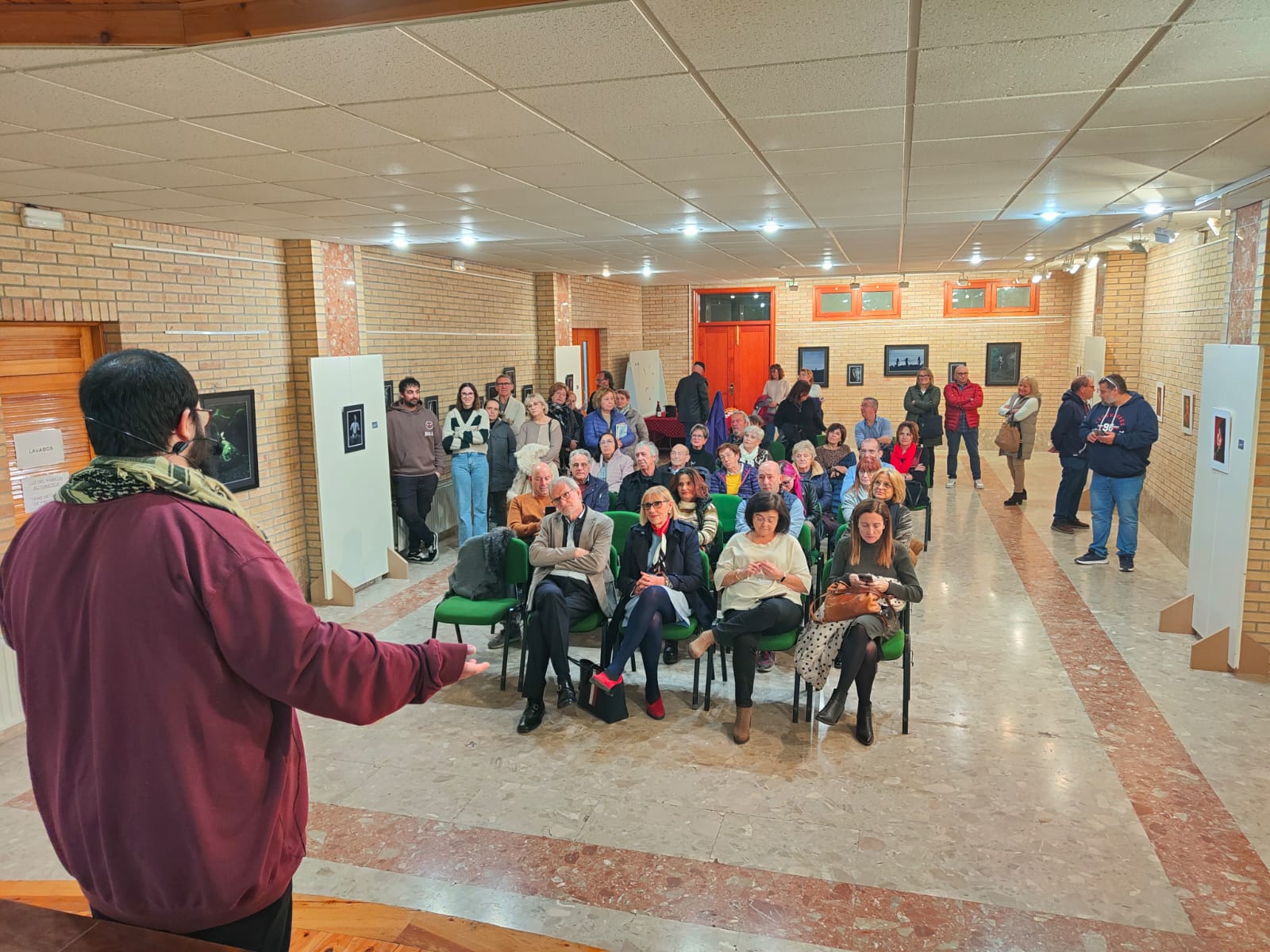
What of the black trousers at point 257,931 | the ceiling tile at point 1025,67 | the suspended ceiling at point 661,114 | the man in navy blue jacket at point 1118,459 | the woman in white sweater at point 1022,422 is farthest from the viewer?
the woman in white sweater at point 1022,422

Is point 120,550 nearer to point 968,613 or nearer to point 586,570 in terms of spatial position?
point 586,570

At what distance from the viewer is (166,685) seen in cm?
150

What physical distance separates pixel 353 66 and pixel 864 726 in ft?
13.2

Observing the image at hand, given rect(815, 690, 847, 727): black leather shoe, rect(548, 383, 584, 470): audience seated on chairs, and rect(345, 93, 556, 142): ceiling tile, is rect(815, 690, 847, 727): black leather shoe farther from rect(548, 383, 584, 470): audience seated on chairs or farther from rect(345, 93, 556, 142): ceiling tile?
rect(548, 383, 584, 470): audience seated on chairs

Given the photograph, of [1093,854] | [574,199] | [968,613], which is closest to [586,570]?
[574,199]

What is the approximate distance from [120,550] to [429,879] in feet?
8.77

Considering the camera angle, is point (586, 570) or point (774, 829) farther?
point (586, 570)

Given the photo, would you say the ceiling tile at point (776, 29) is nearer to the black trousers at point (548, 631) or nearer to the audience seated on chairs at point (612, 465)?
the black trousers at point (548, 631)

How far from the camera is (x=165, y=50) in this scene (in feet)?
8.56

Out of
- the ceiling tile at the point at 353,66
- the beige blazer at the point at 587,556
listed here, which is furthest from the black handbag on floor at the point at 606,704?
the ceiling tile at the point at 353,66

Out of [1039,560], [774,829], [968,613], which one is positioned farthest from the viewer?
[1039,560]

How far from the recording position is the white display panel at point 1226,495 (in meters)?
5.54

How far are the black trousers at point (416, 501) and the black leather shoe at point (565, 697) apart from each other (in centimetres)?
401

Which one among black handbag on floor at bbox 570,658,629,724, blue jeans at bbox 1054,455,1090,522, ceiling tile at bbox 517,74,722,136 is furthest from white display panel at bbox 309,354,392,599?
blue jeans at bbox 1054,455,1090,522
